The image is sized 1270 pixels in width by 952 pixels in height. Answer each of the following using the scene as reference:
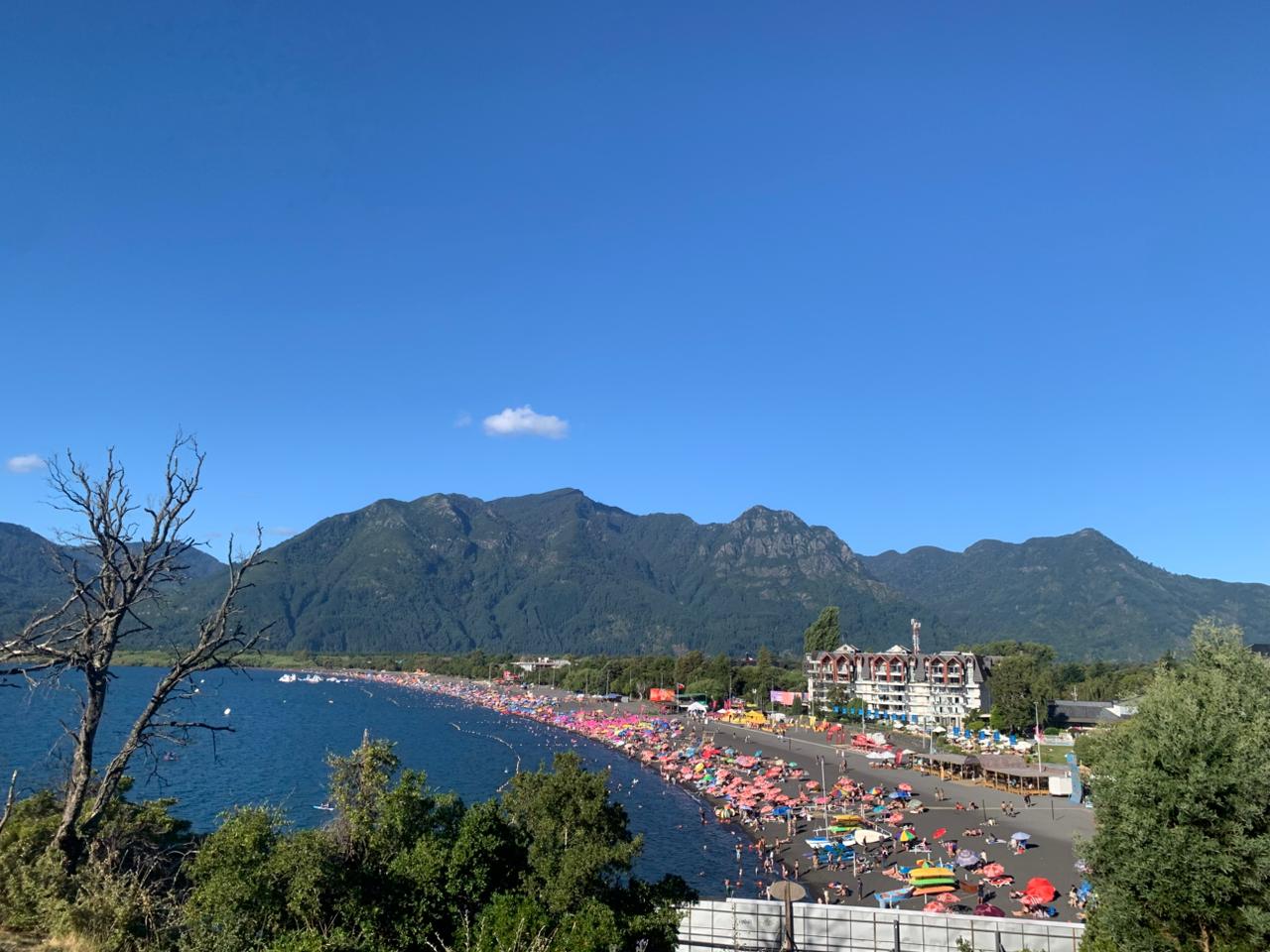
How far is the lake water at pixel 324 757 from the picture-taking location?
40875 mm

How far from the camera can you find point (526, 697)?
127 meters

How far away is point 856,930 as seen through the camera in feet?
61.7

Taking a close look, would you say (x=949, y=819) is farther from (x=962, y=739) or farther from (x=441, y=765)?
(x=441, y=765)

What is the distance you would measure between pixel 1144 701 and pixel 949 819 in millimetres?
33220

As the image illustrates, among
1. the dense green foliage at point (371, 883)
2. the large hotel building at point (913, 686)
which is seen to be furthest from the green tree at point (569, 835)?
the large hotel building at point (913, 686)

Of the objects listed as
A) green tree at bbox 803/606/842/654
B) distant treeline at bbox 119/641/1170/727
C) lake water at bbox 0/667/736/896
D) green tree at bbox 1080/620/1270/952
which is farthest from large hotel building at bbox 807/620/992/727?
green tree at bbox 1080/620/1270/952

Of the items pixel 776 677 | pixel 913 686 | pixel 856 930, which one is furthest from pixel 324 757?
pixel 776 677

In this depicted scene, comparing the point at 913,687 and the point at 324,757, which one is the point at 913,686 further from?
the point at 324,757

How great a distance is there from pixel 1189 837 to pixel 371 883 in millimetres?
13882

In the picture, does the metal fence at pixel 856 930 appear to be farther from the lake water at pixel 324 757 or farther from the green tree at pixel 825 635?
the green tree at pixel 825 635

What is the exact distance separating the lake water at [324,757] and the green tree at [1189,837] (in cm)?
1528

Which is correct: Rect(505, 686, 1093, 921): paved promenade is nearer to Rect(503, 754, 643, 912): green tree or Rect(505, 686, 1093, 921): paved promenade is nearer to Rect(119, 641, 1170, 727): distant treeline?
Rect(503, 754, 643, 912): green tree

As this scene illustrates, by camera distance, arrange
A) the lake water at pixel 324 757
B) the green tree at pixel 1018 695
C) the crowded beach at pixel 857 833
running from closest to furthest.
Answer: the crowded beach at pixel 857 833
the lake water at pixel 324 757
the green tree at pixel 1018 695

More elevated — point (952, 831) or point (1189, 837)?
point (1189, 837)
